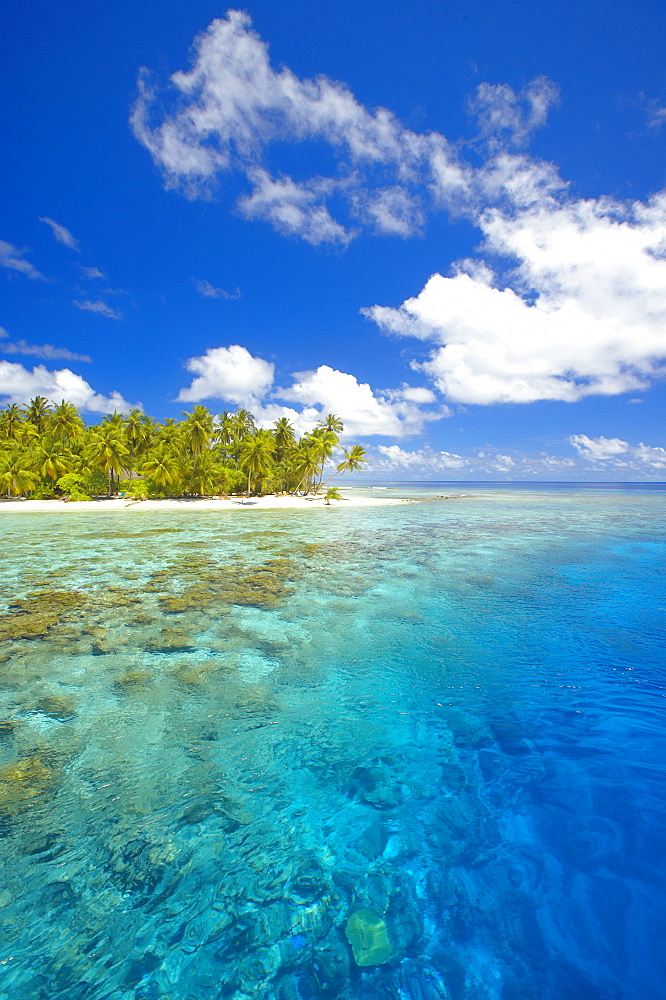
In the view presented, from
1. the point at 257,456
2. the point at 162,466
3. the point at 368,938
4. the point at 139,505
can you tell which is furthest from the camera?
the point at 257,456

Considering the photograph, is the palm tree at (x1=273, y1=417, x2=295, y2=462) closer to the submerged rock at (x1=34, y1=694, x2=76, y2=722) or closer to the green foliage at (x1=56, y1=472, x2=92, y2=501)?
the green foliage at (x1=56, y1=472, x2=92, y2=501)

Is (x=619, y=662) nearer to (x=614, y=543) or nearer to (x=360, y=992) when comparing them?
(x=360, y=992)

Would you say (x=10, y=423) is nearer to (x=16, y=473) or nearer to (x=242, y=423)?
(x=16, y=473)

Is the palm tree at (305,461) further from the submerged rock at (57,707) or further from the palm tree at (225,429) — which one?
the submerged rock at (57,707)

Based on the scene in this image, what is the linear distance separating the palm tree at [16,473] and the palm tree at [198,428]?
19742 mm

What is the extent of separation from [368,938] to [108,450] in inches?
2365

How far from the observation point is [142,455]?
2584 inches

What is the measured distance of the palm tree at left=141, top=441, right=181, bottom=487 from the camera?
56219 millimetres

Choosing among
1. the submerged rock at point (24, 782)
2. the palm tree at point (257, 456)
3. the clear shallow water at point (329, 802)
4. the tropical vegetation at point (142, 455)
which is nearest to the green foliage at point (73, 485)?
the tropical vegetation at point (142, 455)

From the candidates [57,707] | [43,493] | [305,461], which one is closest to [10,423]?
[43,493]

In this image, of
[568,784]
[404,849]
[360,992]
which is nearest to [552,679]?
[568,784]

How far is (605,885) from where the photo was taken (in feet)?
12.6

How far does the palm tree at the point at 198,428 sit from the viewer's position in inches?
2290

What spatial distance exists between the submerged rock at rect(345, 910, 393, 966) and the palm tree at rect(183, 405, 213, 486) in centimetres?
5930
